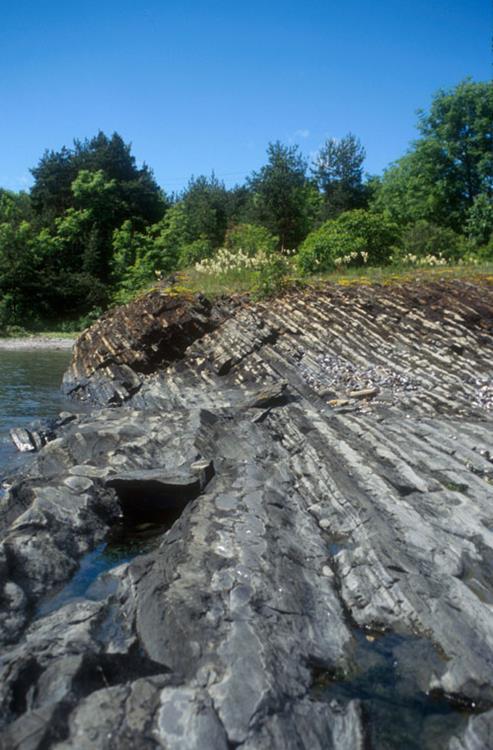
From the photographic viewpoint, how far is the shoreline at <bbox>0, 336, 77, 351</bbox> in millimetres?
31858

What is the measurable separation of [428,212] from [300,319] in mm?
26564

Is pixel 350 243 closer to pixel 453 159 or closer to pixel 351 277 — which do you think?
pixel 351 277

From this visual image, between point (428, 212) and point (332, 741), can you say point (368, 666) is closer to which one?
point (332, 741)

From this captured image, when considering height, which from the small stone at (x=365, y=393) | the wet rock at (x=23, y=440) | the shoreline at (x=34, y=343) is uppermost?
the small stone at (x=365, y=393)

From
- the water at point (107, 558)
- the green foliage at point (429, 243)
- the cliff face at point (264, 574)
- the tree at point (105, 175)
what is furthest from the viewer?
the tree at point (105, 175)

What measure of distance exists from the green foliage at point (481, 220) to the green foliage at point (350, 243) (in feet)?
39.9

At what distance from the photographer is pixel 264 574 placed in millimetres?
5688

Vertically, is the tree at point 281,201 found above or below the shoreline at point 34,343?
above

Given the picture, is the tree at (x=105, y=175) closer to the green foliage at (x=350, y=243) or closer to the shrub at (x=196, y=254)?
the shrub at (x=196, y=254)

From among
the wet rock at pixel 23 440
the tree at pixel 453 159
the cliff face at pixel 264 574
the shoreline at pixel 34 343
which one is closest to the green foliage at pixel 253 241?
the shoreline at pixel 34 343

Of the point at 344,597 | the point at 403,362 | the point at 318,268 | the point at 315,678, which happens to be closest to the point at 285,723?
the point at 315,678

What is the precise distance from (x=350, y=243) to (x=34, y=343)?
20.9m

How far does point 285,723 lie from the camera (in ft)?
13.0

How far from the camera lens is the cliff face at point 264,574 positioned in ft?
13.4
